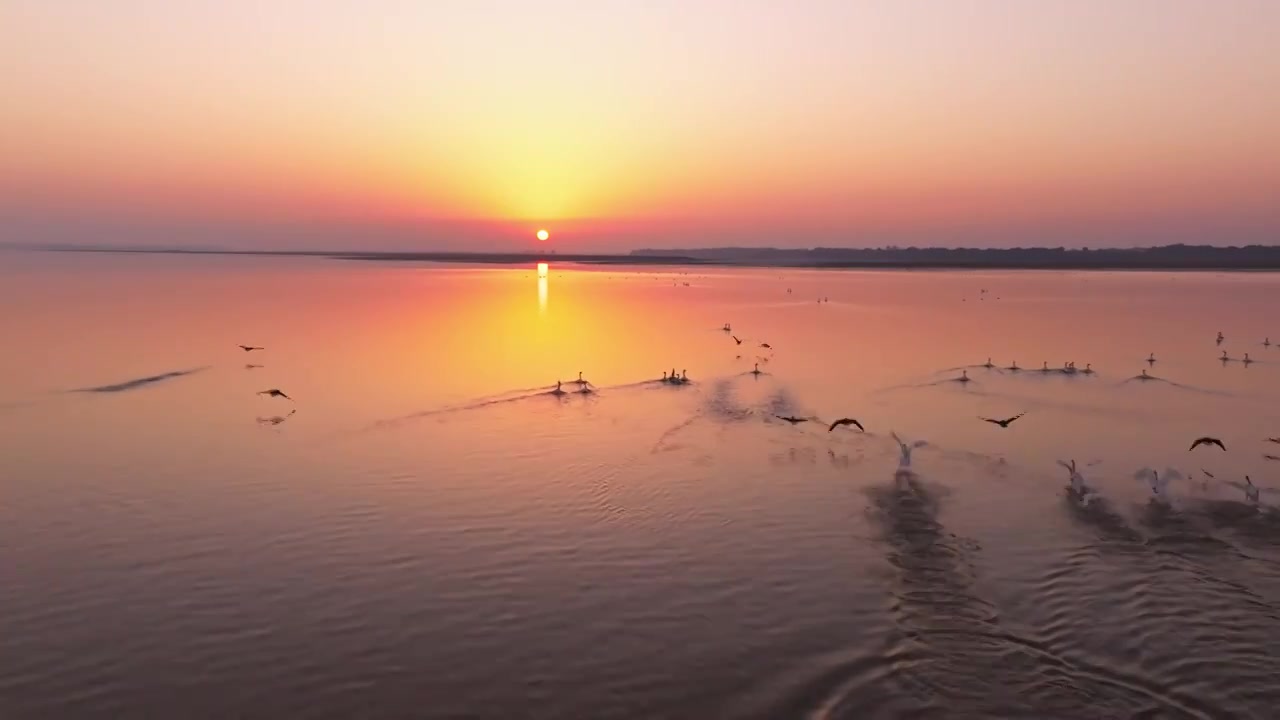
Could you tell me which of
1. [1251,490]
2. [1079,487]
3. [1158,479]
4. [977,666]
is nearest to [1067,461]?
[1079,487]

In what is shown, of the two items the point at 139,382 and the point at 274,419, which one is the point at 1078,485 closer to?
the point at 274,419

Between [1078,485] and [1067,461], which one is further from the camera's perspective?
[1067,461]

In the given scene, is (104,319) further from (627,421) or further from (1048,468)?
(1048,468)

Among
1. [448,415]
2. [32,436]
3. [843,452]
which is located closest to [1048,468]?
[843,452]

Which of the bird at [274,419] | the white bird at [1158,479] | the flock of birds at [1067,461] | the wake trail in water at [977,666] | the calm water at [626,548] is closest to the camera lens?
the wake trail in water at [977,666]

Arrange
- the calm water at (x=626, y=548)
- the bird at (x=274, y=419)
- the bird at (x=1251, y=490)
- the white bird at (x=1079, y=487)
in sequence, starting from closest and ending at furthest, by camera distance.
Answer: the calm water at (x=626, y=548) < the bird at (x=1251, y=490) < the white bird at (x=1079, y=487) < the bird at (x=274, y=419)

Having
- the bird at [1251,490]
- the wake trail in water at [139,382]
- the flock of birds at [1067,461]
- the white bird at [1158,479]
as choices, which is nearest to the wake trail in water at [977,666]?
the flock of birds at [1067,461]

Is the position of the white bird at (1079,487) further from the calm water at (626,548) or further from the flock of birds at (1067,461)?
the calm water at (626,548)
